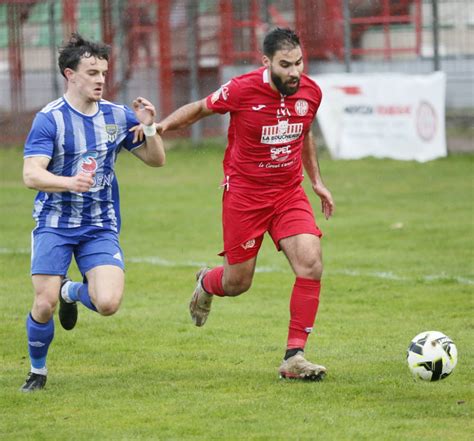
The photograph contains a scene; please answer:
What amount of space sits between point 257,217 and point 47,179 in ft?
4.74

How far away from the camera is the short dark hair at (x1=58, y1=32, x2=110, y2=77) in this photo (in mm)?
6448

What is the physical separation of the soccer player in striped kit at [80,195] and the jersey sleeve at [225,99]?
1.50ft

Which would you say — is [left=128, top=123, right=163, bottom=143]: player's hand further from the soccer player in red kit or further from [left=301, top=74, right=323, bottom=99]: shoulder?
[left=301, top=74, right=323, bottom=99]: shoulder

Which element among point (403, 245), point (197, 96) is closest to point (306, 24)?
point (197, 96)

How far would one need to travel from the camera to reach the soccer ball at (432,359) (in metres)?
6.34

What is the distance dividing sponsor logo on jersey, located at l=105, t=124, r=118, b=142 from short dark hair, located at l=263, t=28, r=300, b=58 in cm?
98

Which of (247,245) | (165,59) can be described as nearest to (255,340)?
(247,245)

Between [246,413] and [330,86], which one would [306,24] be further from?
[246,413]

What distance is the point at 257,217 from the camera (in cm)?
693

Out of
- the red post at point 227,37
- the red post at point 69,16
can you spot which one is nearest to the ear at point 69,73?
the red post at point 227,37

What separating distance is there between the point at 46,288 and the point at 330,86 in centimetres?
1360

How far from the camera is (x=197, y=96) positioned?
2245 cm

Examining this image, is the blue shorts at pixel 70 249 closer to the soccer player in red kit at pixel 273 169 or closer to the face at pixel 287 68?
the soccer player in red kit at pixel 273 169

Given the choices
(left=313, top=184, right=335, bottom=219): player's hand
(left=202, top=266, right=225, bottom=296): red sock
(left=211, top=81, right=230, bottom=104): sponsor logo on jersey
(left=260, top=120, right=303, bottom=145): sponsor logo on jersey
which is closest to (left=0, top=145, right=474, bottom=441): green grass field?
(left=202, top=266, right=225, bottom=296): red sock
